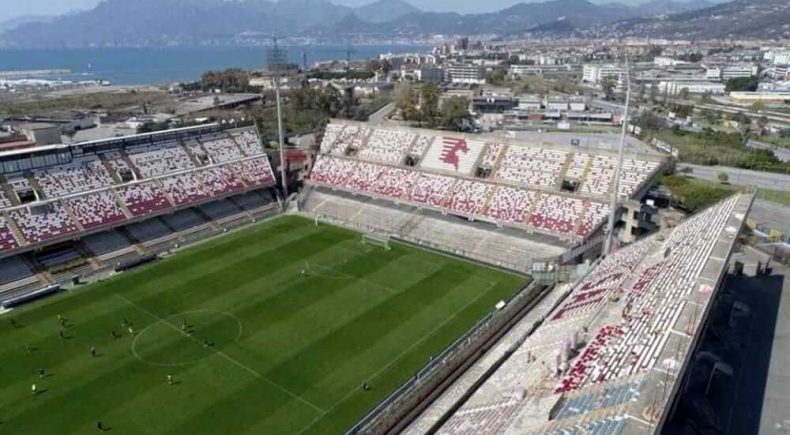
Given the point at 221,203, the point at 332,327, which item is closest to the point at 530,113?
the point at 221,203

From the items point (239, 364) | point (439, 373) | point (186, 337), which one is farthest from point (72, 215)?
point (439, 373)

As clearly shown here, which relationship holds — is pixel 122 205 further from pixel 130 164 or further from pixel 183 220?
pixel 183 220

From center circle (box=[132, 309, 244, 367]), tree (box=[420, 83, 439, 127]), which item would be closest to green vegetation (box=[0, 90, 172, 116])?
tree (box=[420, 83, 439, 127])

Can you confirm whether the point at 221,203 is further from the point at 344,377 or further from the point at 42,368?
the point at 344,377

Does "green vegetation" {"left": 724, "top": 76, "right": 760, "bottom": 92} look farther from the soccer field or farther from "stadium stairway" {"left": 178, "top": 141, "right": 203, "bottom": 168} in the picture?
"stadium stairway" {"left": 178, "top": 141, "right": 203, "bottom": 168}

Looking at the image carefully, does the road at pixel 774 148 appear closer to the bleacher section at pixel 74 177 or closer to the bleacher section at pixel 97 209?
the bleacher section at pixel 97 209

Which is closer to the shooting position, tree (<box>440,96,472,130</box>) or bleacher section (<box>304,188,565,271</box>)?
bleacher section (<box>304,188,565,271</box>)
